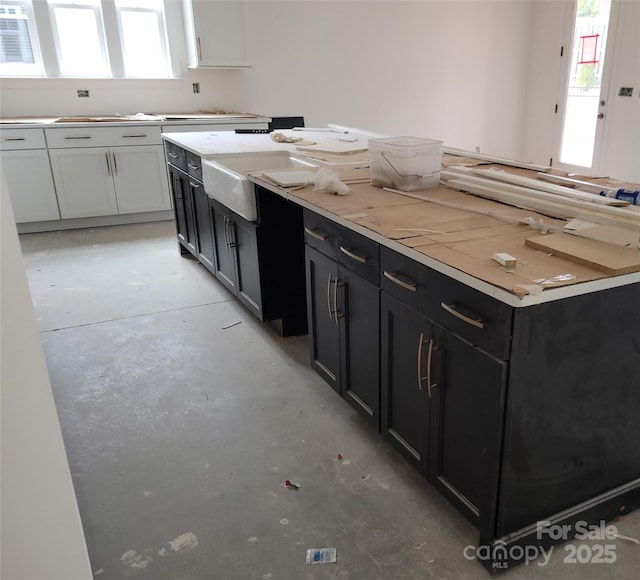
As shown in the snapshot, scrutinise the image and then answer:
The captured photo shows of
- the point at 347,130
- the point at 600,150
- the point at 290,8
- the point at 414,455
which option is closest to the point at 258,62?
the point at 290,8

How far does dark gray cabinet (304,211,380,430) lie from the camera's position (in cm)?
194

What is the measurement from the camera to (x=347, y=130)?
168 inches

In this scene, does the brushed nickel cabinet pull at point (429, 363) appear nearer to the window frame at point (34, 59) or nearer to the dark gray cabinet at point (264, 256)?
the dark gray cabinet at point (264, 256)

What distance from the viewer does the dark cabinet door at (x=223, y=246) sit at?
3.19m

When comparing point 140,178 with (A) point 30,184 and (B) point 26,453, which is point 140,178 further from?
(B) point 26,453

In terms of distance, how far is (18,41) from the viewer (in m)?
5.17

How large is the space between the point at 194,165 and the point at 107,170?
6.49ft

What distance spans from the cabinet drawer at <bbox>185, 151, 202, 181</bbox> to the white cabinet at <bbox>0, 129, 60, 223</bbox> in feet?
6.38

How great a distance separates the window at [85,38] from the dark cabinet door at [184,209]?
2.10 m

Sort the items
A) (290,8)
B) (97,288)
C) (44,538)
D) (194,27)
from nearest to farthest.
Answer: (44,538) < (97,288) < (194,27) < (290,8)

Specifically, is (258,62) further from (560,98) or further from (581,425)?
(581,425)

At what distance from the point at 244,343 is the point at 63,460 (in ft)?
6.80

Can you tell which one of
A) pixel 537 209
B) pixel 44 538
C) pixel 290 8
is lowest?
pixel 44 538

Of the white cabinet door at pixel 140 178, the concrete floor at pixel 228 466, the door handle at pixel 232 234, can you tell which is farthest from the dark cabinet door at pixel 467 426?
the white cabinet door at pixel 140 178
